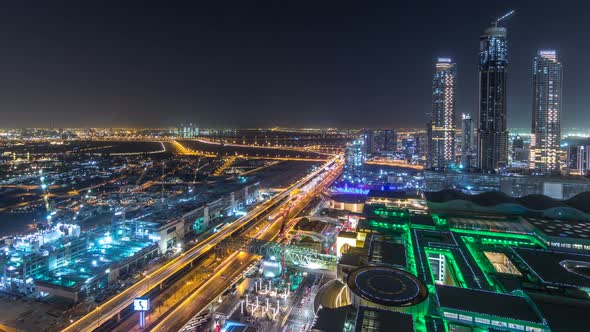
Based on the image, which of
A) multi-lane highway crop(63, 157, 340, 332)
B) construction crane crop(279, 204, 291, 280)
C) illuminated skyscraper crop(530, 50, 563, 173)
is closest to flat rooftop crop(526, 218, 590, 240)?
construction crane crop(279, 204, 291, 280)

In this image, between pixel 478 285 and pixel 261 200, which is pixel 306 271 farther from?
pixel 261 200

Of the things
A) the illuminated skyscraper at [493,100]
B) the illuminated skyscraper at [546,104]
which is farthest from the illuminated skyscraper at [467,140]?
the illuminated skyscraper at [546,104]

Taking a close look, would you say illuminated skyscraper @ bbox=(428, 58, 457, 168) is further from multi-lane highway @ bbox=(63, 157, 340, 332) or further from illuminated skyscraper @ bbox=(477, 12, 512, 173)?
multi-lane highway @ bbox=(63, 157, 340, 332)

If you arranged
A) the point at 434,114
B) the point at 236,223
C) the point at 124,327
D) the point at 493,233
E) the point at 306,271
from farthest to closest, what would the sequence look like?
the point at 434,114
the point at 236,223
the point at 493,233
the point at 306,271
the point at 124,327

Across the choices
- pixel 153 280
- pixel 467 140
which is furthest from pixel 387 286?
pixel 467 140

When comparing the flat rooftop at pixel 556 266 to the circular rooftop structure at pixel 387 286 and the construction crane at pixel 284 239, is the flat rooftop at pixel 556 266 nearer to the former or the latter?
the circular rooftop structure at pixel 387 286

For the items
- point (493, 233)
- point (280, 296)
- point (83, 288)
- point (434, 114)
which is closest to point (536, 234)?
point (493, 233)
